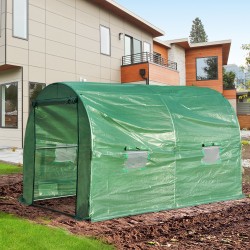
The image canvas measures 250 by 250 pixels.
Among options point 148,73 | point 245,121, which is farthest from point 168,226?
point 245,121

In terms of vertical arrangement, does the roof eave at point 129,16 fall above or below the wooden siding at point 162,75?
above

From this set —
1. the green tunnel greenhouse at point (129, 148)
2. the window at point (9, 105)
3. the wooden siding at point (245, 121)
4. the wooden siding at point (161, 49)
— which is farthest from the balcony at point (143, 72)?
the wooden siding at point (245, 121)

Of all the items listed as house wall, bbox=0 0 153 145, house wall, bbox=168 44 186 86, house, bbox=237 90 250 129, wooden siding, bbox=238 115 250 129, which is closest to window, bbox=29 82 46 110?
house wall, bbox=0 0 153 145

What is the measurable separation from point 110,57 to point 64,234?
1641 centimetres

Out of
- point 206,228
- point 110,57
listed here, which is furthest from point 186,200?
point 110,57

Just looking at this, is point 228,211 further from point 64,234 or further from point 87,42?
point 87,42

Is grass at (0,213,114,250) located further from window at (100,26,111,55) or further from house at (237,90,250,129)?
house at (237,90,250,129)

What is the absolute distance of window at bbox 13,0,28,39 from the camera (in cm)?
1545

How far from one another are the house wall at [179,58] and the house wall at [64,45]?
8.34 meters

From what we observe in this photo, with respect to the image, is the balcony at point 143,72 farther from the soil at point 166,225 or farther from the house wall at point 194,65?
the soil at point 166,225

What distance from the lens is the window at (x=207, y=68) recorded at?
30627mm

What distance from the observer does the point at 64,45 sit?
699 inches

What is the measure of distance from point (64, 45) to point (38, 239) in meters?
14.0

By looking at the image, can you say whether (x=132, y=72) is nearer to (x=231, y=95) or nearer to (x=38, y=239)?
(x=231, y=95)
